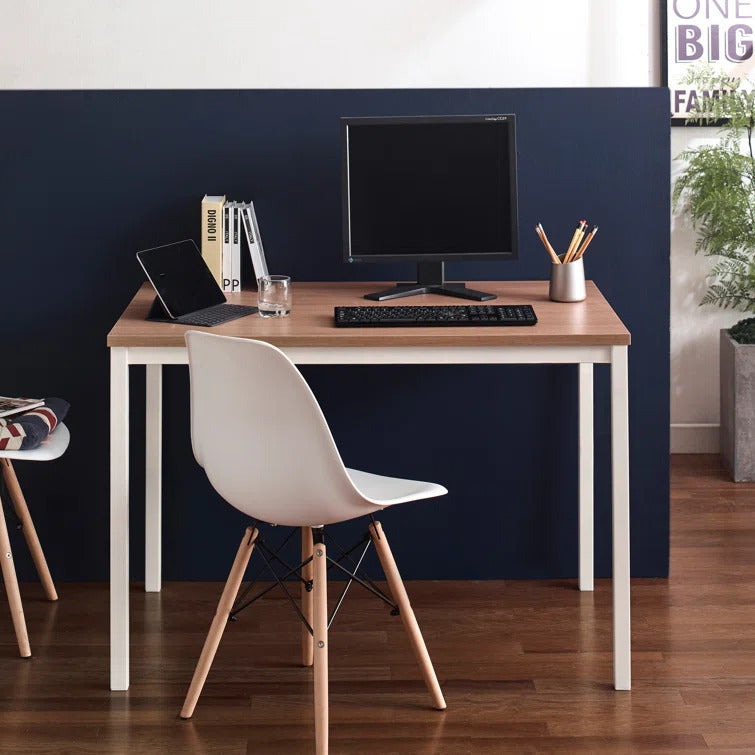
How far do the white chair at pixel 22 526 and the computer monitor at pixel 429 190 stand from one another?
2.87 ft

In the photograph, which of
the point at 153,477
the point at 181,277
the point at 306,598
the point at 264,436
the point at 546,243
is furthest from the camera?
the point at 153,477

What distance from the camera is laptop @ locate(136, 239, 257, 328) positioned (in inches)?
116

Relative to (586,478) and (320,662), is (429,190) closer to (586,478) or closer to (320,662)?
(586,478)

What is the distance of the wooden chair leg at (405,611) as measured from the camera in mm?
2658

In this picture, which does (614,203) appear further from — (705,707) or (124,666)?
(124,666)

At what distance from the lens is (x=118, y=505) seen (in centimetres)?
282

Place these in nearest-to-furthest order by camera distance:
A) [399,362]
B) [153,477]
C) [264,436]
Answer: [264,436] → [399,362] → [153,477]

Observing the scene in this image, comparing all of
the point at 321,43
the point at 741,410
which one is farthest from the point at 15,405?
the point at 741,410

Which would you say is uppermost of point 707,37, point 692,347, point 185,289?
point 707,37

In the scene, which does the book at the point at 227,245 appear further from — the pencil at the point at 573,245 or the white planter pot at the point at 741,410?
the white planter pot at the point at 741,410

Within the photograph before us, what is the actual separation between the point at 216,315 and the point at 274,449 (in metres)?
0.59

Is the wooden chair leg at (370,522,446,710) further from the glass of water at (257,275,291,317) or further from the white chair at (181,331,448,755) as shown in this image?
the glass of water at (257,275,291,317)

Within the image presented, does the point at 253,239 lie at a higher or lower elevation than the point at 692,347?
higher

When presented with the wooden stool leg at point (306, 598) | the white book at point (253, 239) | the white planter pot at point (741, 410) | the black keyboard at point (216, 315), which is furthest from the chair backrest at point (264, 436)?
the white planter pot at point (741, 410)
